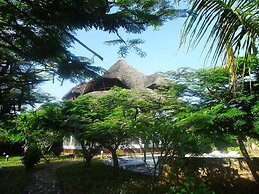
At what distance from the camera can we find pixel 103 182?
40.1 feet

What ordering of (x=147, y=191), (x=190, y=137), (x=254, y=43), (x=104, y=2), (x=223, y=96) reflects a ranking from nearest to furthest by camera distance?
(x=254, y=43)
(x=104, y=2)
(x=190, y=137)
(x=223, y=96)
(x=147, y=191)

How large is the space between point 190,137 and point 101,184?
197 inches

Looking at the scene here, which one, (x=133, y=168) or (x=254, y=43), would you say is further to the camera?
(x=133, y=168)

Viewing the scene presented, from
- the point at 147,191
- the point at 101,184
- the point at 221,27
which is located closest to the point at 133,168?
the point at 101,184

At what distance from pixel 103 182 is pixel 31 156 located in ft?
21.5

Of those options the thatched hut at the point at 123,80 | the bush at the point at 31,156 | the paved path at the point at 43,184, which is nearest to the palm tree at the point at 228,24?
the paved path at the point at 43,184

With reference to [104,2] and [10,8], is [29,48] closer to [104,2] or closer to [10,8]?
[10,8]

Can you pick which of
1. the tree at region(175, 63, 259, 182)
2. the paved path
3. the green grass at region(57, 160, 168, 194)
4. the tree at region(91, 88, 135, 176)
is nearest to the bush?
the paved path

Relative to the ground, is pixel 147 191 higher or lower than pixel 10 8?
lower

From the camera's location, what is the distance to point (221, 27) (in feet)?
7.75

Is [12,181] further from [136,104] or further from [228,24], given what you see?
[228,24]

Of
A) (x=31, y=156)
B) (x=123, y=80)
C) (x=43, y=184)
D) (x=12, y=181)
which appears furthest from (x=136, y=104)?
(x=123, y=80)

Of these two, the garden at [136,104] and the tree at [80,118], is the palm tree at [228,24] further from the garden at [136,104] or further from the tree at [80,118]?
the tree at [80,118]

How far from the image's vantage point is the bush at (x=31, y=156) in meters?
17.0
